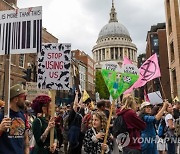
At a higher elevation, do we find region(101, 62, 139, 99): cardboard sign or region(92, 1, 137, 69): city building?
region(92, 1, 137, 69): city building

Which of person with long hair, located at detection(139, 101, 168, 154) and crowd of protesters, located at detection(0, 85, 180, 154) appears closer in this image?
crowd of protesters, located at detection(0, 85, 180, 154)

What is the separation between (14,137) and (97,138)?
1.40 meters

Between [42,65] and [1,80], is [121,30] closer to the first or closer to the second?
[1,80]

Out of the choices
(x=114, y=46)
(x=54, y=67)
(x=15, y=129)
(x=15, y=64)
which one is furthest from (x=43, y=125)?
(x=114, y=46)

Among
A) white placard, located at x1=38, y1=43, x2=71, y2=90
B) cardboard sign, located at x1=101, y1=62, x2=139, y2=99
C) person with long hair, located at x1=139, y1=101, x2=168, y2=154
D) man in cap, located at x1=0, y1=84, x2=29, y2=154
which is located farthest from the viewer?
person with long hair, located at x1=139, y1=101, x2=168, y2=154

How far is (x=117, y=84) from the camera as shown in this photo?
6605 millimetres

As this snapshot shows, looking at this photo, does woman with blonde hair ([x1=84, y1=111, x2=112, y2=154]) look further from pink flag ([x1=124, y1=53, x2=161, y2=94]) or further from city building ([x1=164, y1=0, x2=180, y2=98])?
city building ([x1=164, y1=0, x2=180, y2=98])

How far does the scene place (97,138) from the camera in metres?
4.74

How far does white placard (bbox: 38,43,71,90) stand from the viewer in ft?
17.3

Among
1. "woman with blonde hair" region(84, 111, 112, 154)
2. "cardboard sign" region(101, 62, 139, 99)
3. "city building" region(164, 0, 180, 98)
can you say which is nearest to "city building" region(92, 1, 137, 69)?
"city building" region(164, 0, 180, 98)

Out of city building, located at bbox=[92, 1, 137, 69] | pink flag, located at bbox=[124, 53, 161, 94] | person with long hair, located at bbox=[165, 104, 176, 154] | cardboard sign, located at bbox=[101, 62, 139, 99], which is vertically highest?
city building, located at bbox=[92, 1, 137, 69]

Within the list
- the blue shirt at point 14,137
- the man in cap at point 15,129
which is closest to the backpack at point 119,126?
the man in cap at point 15,129

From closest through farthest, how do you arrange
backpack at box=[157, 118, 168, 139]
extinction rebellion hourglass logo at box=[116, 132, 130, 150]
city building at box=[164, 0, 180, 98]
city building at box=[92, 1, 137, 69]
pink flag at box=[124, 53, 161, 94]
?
1. extinction rebellion hourglass logo at box=[116, 132, 130, 150]
2. pink flag at box=[124, 53, 161, 94]
3. backpack at box=[157, 118, 168, 139]
4. city building at box=[164, 0, 180, 98]
5. city building at box=[92, 1, 137, 69]

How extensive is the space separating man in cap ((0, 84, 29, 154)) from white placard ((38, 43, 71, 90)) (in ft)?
3.06
